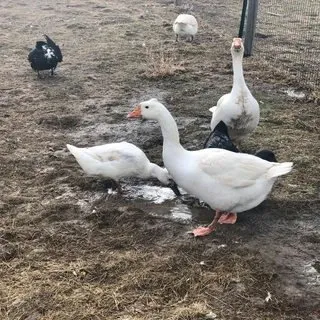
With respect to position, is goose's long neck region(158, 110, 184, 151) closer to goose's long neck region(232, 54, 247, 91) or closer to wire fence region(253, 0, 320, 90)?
goose's long neck region(232, 54, 247, 91)

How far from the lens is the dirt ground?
3822mm

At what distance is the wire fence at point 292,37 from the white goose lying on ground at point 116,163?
410cm

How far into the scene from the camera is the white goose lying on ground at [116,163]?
5.34m

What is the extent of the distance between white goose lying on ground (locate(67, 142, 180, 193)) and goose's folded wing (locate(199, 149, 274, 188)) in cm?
88

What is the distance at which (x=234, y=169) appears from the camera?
457 cm

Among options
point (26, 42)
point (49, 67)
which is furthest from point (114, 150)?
point (26, 42)

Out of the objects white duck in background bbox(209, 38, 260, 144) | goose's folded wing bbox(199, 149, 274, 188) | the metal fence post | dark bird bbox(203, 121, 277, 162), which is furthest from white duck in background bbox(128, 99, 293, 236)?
the metal fence post

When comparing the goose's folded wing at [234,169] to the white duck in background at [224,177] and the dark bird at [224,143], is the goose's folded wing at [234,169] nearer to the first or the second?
the white duck in background at [224,177]

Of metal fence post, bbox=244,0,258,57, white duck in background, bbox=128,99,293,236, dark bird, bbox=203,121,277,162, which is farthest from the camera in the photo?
metal fence post, bbox=244,0,258,57

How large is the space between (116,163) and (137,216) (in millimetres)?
666

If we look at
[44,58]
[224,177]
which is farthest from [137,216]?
[44,58]

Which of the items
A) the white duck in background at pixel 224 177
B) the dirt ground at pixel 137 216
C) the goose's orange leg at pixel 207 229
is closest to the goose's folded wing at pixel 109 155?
the dirt ground at pixel 137 216

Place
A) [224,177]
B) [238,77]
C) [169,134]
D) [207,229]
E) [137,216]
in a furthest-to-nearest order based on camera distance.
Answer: [238,77] → [137,216] → [169,134] → [207,229] → [224,177]

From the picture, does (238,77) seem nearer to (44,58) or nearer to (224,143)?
(224,143)
